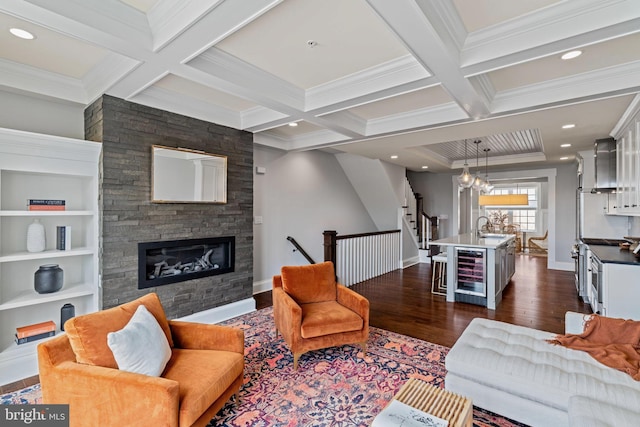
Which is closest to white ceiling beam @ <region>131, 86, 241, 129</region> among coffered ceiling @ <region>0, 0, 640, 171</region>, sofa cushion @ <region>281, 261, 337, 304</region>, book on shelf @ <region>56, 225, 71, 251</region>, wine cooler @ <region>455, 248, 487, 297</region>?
coffered ceiling @ <region>0, 0, 640, 171</region>

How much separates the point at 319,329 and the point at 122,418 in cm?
154

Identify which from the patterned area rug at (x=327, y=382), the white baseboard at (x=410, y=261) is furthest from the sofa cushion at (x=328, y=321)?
the white baseboard at (x=410, y=261)

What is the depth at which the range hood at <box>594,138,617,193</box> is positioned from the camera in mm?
4523

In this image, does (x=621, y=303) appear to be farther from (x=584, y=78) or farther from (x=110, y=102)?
(x=110, y=102)

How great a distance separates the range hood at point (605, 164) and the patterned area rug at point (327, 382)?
148 inches

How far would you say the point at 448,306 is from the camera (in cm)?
456

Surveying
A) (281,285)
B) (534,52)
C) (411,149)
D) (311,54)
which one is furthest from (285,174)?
(534,52)

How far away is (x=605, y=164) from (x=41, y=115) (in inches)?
283

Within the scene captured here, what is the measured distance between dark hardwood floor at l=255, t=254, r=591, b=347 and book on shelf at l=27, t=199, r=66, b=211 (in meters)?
2.66

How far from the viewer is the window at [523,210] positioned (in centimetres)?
1133

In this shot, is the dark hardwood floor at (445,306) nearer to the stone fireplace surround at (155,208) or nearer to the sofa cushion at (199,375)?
the stone fireplace surround at (155,208)

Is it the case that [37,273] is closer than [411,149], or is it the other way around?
[37,273]

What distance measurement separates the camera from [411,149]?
223 inches

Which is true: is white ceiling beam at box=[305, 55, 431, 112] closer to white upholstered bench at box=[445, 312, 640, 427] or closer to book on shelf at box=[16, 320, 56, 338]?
white upholstered bench at box=[445, 312, 640, 427]
